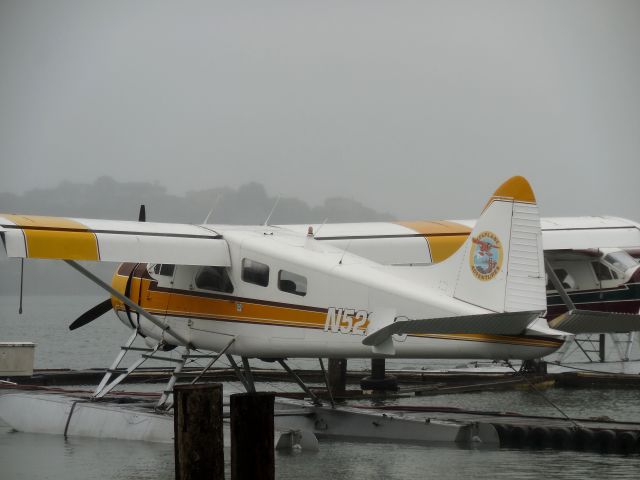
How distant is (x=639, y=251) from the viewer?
2475 cm

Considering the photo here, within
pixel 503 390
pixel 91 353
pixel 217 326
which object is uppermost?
pixel 217 326

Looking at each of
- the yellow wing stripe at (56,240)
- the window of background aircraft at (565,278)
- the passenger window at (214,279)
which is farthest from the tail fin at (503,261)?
the window of background aircraft at (565,278)

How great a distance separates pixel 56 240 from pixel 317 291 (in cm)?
314

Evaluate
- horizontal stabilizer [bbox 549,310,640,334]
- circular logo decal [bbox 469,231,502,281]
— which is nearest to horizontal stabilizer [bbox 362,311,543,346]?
horizontal stabilizer [bbox 549,310,640,334]

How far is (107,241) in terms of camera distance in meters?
14.5

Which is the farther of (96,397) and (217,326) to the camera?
(96,397)

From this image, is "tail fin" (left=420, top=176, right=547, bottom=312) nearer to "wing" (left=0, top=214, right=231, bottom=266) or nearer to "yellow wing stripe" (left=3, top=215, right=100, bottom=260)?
"wing" (left=0, top=214, right=231, bottom=266)

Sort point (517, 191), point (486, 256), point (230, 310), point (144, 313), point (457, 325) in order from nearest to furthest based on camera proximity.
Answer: point (457, 325), point (486, 256), point (517, 191), point (230, 310), point (144, 313)

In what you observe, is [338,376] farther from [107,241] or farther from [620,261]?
[107,241]

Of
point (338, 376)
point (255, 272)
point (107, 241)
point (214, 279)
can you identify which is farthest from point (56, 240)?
point (338, 376)

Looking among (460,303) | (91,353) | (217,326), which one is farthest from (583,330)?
(91,353)

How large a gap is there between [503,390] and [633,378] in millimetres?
2653

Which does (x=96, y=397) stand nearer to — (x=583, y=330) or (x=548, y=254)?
(x=583, y=330)

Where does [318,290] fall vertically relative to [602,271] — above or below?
above
